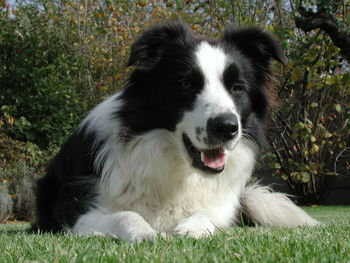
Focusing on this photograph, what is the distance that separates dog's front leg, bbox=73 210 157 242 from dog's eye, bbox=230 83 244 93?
1.20 m

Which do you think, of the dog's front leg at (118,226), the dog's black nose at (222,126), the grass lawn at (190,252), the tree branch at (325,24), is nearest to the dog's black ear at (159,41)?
the dog's black nose at (222,126)

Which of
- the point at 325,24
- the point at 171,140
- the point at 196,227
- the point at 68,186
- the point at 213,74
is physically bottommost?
the point at 196,227

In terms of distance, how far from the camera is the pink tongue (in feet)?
11.0

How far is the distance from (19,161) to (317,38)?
615 centimetres

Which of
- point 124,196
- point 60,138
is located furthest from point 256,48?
point 60,138

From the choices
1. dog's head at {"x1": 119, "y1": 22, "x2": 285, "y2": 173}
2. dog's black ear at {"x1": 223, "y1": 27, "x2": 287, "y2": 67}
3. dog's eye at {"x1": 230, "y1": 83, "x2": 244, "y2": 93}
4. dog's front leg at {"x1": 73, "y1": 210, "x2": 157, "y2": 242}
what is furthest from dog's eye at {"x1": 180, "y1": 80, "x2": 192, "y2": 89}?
dog's front leg at {"x1": 73, "y1": 210, "x2": 157, "y2": 242}

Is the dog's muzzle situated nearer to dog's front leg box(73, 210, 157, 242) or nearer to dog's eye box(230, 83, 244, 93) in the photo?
dog's eye box(230, 83, 244, 93)

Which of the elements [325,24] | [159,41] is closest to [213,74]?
[159,41]

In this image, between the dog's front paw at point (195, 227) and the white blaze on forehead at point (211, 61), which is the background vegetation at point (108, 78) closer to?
the white blaze on forehead at point (211, 61)

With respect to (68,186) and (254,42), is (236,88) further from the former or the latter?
(68,186)

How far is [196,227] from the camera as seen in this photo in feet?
9.66

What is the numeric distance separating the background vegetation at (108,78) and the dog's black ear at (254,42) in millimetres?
4036

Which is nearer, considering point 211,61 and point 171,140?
point 211,61

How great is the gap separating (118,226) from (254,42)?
1997mm
